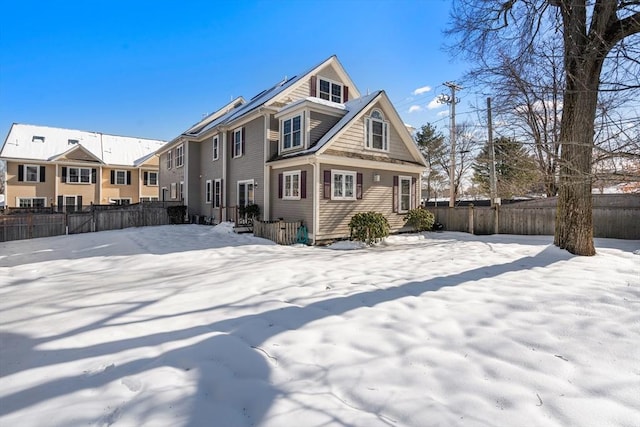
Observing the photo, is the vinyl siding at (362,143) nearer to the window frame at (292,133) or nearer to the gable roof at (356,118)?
the gable roof at (356,118)

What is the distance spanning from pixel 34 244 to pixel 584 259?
17308 mm

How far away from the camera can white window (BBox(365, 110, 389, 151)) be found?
1394cm

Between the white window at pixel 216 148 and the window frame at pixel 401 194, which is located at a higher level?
the white window at pixel 216 148

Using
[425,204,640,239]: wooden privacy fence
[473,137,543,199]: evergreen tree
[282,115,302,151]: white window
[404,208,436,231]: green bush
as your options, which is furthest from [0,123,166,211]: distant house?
[473,137,543,199]: evergreen tree

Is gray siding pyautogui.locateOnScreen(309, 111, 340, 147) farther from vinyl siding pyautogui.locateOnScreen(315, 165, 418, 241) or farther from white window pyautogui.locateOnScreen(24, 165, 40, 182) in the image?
white window pyautogui.locateOnScreen(24, 165, 40, 182)

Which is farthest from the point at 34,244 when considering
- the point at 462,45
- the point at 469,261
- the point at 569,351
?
the point at 462,45

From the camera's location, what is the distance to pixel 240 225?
14594mm

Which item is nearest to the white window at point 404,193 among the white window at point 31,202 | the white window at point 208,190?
the white window at point 208,190

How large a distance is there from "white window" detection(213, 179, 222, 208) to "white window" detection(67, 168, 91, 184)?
15.8 m

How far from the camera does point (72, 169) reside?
85.6 ft

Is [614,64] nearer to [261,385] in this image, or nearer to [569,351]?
[569,351]

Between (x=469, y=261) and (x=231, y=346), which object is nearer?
(x=231, y=346)

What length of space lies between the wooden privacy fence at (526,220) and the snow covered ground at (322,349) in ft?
25.4

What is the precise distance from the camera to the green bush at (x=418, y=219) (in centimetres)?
1534
